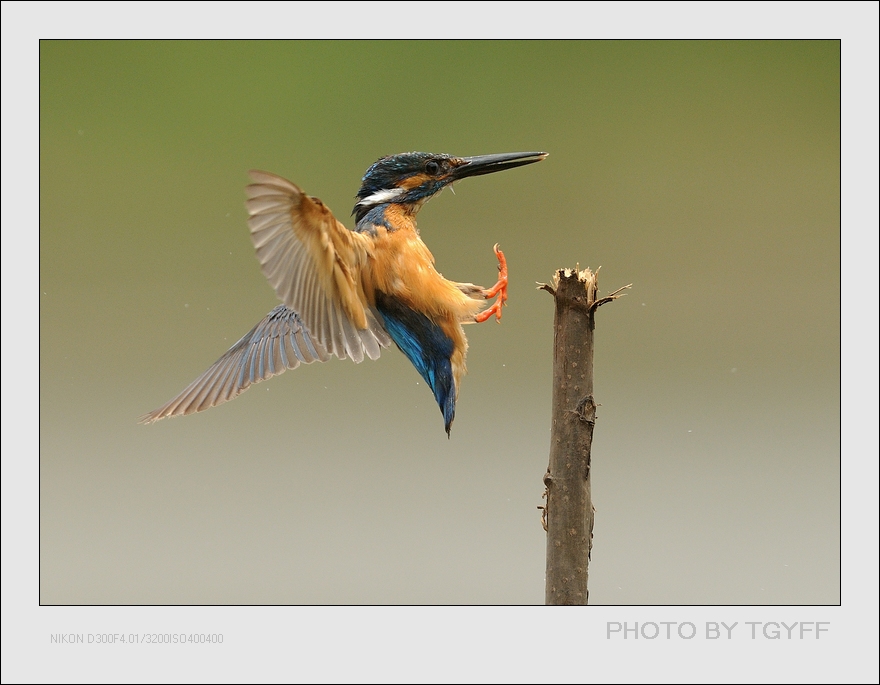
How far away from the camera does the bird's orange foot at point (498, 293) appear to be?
1872 millimetres

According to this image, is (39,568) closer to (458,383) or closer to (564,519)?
(458,383)

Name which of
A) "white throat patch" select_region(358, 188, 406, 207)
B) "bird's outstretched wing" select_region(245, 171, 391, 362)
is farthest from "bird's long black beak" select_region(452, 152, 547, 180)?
Answer: "bird's outstretched wing" select_region(245, 171, 391, 362)

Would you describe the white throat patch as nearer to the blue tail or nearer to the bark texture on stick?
the blue tail

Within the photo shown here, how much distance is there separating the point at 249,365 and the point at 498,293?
2.08ft

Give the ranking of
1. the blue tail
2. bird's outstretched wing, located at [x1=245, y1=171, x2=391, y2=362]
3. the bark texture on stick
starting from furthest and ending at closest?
the blue tail
the bark texture on stick
bird's outstretched wing, located at [x1=245, y1=171, x2=391, y2=362]

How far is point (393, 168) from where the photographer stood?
1923 millimetres

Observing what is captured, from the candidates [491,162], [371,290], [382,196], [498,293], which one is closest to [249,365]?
[371,290]

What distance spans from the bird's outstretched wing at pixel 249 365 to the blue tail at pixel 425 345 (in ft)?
0.62

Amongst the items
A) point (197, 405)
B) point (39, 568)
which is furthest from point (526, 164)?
point (39, 568)

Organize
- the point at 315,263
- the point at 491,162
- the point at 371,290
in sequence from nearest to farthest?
the point at 315,263 → the point at 371,290 → the point at 491,162

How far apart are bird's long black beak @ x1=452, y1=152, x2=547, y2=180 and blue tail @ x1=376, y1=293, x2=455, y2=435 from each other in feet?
1.17

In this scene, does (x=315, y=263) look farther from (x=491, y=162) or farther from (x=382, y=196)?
(x=491, y=162)

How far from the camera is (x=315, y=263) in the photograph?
165cm

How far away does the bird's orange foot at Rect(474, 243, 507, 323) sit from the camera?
73.7 inches
